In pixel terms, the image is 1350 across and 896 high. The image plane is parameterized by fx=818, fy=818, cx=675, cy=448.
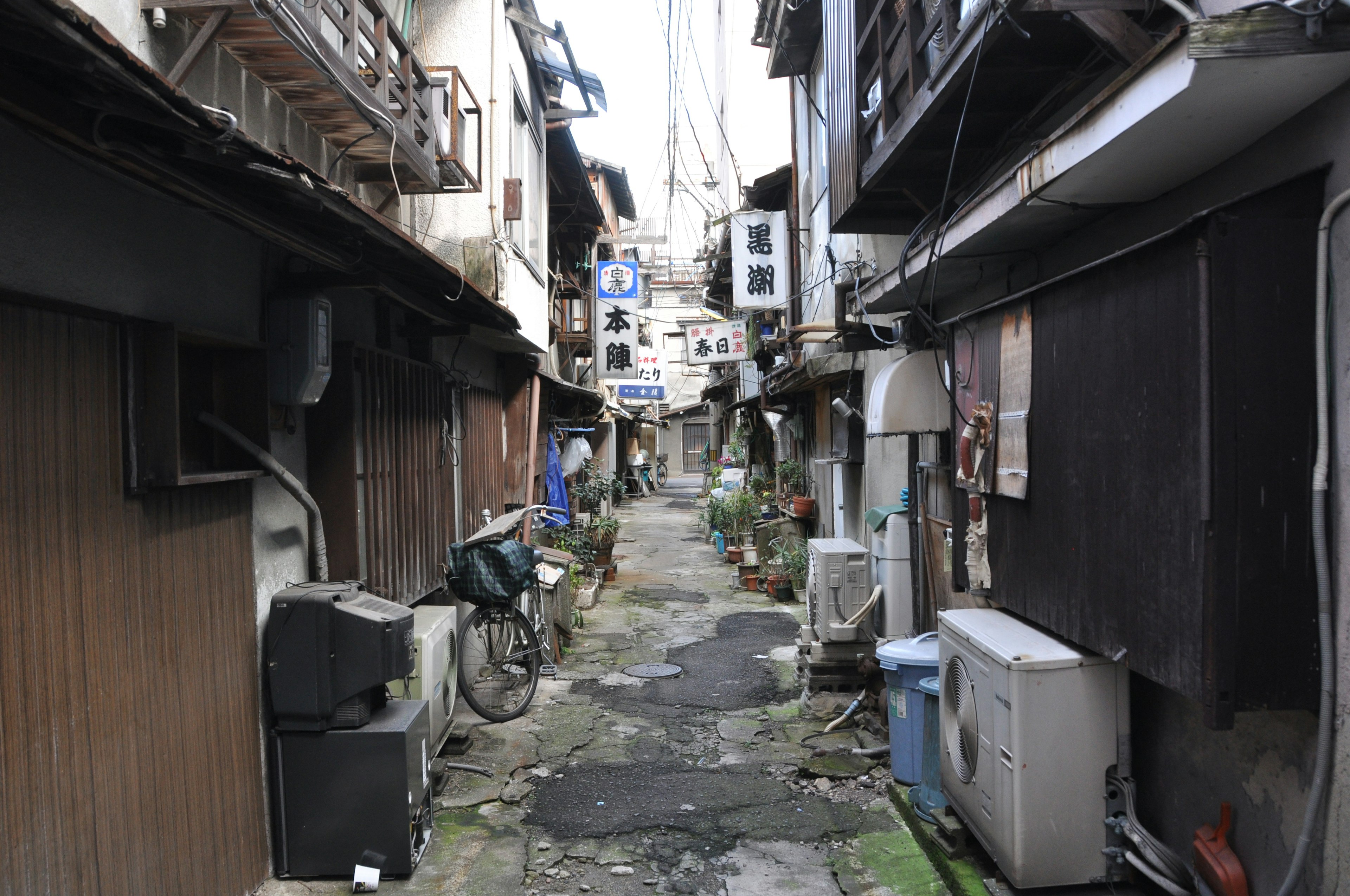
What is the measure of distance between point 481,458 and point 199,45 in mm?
7072

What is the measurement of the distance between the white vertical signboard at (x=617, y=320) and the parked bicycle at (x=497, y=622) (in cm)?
951

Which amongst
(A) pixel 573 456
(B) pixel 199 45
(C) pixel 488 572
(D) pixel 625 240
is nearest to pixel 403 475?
(C) pixel 488 572

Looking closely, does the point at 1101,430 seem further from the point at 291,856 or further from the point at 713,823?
the point at 291,856

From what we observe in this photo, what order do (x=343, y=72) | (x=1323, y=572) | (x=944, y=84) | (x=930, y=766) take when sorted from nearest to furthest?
(x=1323, y=572), (x=944, y=84), (x=343, y=72), (x=930, y=766)

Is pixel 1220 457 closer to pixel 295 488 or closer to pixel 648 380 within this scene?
pixel 295 488

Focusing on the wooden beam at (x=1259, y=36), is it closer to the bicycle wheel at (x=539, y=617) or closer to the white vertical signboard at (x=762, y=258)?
the bicycle wheel at (x=539, y=617)

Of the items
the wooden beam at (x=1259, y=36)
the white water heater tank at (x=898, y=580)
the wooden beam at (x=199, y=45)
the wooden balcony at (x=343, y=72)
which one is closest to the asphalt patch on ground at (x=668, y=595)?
the white water heater tank at (x=898, y=580)

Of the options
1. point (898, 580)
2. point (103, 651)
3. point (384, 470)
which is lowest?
point (898, 580)

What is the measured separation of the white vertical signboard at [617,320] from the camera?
18.2m

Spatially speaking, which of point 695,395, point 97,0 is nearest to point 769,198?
point 97,0

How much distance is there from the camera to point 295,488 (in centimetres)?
534

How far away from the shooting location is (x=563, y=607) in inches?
443

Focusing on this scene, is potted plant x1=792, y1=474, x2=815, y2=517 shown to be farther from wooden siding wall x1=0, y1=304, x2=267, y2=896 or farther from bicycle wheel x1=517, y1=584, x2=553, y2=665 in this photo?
wooden siding wall x1=0, y1=304, x2=267, y2=896

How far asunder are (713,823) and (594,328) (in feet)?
49.3
